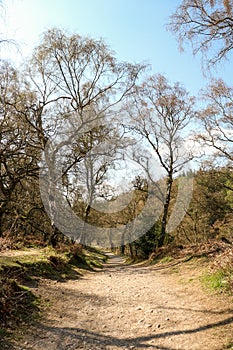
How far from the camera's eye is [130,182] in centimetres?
2336

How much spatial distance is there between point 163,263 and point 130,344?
11032 mm

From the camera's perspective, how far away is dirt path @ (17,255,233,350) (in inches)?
179

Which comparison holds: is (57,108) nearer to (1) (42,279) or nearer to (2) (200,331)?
(1) (42,279)

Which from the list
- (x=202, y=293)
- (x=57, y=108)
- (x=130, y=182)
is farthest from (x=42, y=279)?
(x=130, y=182)

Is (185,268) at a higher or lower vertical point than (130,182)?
lower

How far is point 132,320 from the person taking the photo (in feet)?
18.8

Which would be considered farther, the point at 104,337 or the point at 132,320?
the point at 132,320

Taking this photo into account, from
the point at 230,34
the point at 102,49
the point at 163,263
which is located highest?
the point at 102,49

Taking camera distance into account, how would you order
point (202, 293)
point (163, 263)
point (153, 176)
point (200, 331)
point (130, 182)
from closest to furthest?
point (200, 331) < point (202, 293) < point (163, 263) < point (153, 176) < point (130, 182)

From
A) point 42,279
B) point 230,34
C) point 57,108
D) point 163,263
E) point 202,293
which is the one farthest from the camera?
point 57,108

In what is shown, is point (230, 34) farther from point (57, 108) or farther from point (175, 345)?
point (57, 108)

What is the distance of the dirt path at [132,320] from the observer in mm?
4547

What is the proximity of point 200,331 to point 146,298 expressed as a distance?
108 inches

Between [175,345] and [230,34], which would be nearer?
[175,345]
